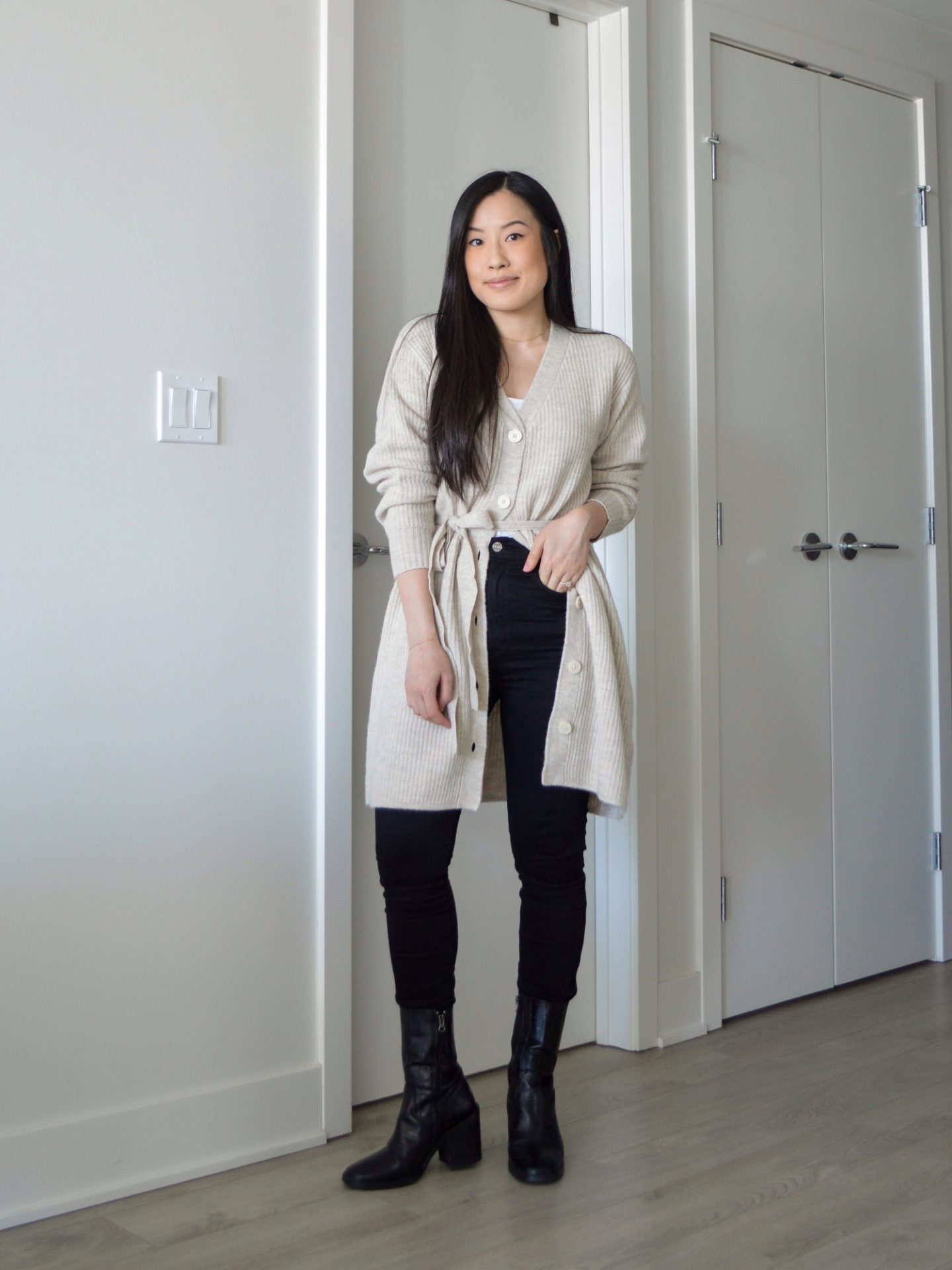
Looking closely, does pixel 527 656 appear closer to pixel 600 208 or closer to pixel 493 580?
pixel 493 580

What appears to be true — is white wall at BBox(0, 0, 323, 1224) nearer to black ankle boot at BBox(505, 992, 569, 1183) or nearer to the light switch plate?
the light switch plate

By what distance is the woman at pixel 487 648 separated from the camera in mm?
1716

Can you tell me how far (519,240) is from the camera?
174 cm

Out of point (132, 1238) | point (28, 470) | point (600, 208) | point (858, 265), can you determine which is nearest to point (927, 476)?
point (858, 265)

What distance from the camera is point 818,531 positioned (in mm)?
2785

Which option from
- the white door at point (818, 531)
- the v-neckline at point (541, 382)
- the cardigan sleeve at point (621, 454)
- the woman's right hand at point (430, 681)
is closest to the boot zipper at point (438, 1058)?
the woman's right hand at point (430, 681)

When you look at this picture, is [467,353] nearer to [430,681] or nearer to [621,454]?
[621,454]

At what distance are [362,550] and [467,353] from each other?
1.50 feet

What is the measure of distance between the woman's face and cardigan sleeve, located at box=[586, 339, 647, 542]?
0.18 meters

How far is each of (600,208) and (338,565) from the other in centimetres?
99

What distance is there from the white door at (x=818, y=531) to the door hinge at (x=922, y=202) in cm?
3

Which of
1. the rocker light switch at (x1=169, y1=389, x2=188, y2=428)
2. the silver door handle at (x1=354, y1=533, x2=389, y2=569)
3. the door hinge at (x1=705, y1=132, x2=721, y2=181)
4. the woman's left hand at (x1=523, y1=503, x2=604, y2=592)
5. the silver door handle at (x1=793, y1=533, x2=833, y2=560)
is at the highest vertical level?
the door hinge at (x1=705, y1=132, x2=721, y2=181)

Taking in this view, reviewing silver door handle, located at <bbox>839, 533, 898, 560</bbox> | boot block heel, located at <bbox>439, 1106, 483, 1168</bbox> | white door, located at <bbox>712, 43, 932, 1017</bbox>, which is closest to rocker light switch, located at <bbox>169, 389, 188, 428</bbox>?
boot block heel, located at <bbox>439, 1106, 483, 1168</bbox>

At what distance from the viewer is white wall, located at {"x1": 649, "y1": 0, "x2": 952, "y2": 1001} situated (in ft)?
8.10
